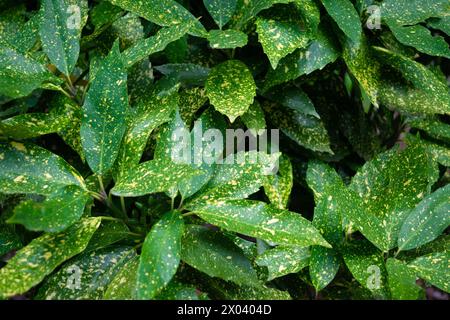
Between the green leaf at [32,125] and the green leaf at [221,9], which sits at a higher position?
the green leaf at [221,9]

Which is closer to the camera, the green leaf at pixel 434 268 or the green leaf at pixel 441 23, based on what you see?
the green leaf at pixel 434 268

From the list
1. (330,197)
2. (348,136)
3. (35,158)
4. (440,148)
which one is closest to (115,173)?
(35,158)

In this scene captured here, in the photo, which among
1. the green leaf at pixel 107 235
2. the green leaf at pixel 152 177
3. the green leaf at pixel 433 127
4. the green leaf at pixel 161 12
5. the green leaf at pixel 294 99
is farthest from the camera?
the green leaf at pixel 433 127

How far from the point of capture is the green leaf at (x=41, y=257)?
901 millimetres

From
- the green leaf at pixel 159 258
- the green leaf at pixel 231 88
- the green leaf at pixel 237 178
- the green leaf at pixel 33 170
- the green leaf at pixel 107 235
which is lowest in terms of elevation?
the green leaf at pixel 107 235

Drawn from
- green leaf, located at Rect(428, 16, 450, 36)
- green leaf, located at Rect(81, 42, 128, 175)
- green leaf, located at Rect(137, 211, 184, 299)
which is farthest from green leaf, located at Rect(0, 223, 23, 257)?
green leaf, located at Rect(428, 16, 450, 36)

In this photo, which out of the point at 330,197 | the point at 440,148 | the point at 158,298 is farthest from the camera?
the point at 440,148

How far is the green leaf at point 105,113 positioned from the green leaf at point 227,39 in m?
0.19

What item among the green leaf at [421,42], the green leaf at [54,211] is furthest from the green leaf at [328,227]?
the green leaf at [54,211]

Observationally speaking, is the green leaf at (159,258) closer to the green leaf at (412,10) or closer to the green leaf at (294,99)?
the green leaf at (294,99)

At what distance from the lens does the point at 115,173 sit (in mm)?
1087

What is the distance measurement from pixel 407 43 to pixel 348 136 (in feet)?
0.98

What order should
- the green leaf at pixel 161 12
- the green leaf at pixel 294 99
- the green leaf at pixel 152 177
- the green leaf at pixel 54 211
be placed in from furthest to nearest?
the green leaf at pixel 294 99 < the green leaf at pixel 161 12 < the green leaf at pixel 152 177 < the green leaf at pixel 54 211
